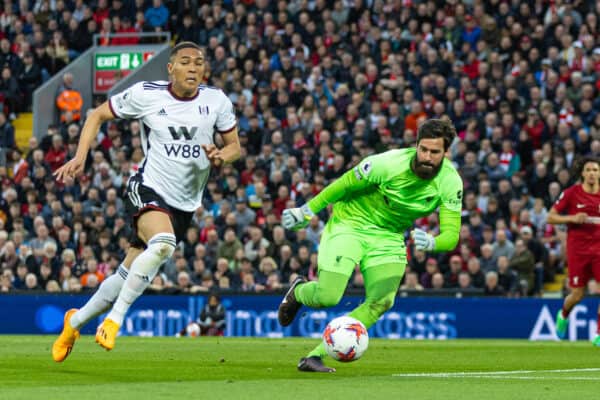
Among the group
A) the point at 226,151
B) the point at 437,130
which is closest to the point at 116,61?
the point at 226,151

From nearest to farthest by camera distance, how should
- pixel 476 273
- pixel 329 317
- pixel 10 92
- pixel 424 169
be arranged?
1. pixel 424 169
2. pixel 476 273
3. pixel 329 317
4. pixel 10 92

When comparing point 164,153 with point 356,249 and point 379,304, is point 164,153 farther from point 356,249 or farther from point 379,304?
point 379,304

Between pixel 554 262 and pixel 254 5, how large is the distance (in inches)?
425

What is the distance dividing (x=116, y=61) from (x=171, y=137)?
21.1 m

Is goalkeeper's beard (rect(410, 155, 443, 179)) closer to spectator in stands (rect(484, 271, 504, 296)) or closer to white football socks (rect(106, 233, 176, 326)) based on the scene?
white football socks (rect(106, 233, 176, 326))

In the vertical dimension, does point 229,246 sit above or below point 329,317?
above

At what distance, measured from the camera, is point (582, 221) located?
17.0 metres

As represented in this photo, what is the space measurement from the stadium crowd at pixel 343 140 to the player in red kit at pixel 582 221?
4.65 m

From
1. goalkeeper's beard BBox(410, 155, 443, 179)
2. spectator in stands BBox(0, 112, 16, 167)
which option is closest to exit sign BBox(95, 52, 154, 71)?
spectator in stands BBox(0, 112, 16, 167)

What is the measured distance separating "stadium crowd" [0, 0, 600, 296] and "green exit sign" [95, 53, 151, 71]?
2.30 m

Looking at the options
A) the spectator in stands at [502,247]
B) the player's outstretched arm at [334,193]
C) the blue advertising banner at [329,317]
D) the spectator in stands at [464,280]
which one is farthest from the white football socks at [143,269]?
the spectator in stands at [502,247]

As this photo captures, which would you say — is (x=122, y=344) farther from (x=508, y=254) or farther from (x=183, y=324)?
(x=508, y=254)

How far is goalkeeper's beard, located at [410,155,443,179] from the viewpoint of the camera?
1076cm

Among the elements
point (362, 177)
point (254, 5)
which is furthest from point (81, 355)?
point (254, 5)
